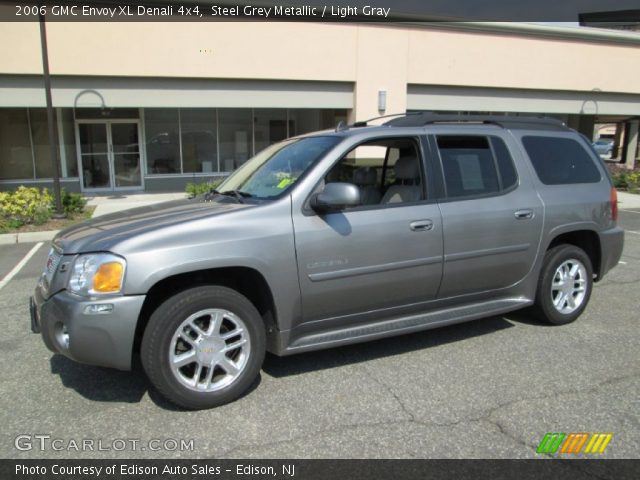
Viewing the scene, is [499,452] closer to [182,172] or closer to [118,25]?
[118,25]

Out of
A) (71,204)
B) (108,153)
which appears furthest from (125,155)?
(71,204)

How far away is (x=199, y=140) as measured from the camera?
58.8 feet

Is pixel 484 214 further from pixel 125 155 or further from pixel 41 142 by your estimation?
pixel 41 142

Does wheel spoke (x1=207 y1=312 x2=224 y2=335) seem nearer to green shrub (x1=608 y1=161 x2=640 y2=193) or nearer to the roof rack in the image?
the roof rack

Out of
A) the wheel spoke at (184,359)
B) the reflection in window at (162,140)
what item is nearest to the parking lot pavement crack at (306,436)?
the wheel spoke at (184,359)

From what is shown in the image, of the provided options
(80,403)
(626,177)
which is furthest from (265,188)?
(626,177)

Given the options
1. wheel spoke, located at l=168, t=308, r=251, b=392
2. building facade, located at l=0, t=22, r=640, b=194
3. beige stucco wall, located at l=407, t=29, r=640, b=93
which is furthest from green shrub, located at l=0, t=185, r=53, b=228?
beige stucco wall, located at l=407, t=29, r=640, b=93

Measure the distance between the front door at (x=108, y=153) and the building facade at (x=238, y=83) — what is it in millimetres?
36

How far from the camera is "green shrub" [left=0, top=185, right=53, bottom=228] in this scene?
10.4 meters

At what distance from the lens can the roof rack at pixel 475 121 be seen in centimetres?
418

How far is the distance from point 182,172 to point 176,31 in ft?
16.0

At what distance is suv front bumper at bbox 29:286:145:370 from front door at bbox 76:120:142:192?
1526cm

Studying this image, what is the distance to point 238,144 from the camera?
18.5 meters

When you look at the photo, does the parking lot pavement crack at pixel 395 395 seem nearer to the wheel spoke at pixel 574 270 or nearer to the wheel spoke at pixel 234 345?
the wheel spoke at pixel 234 345
